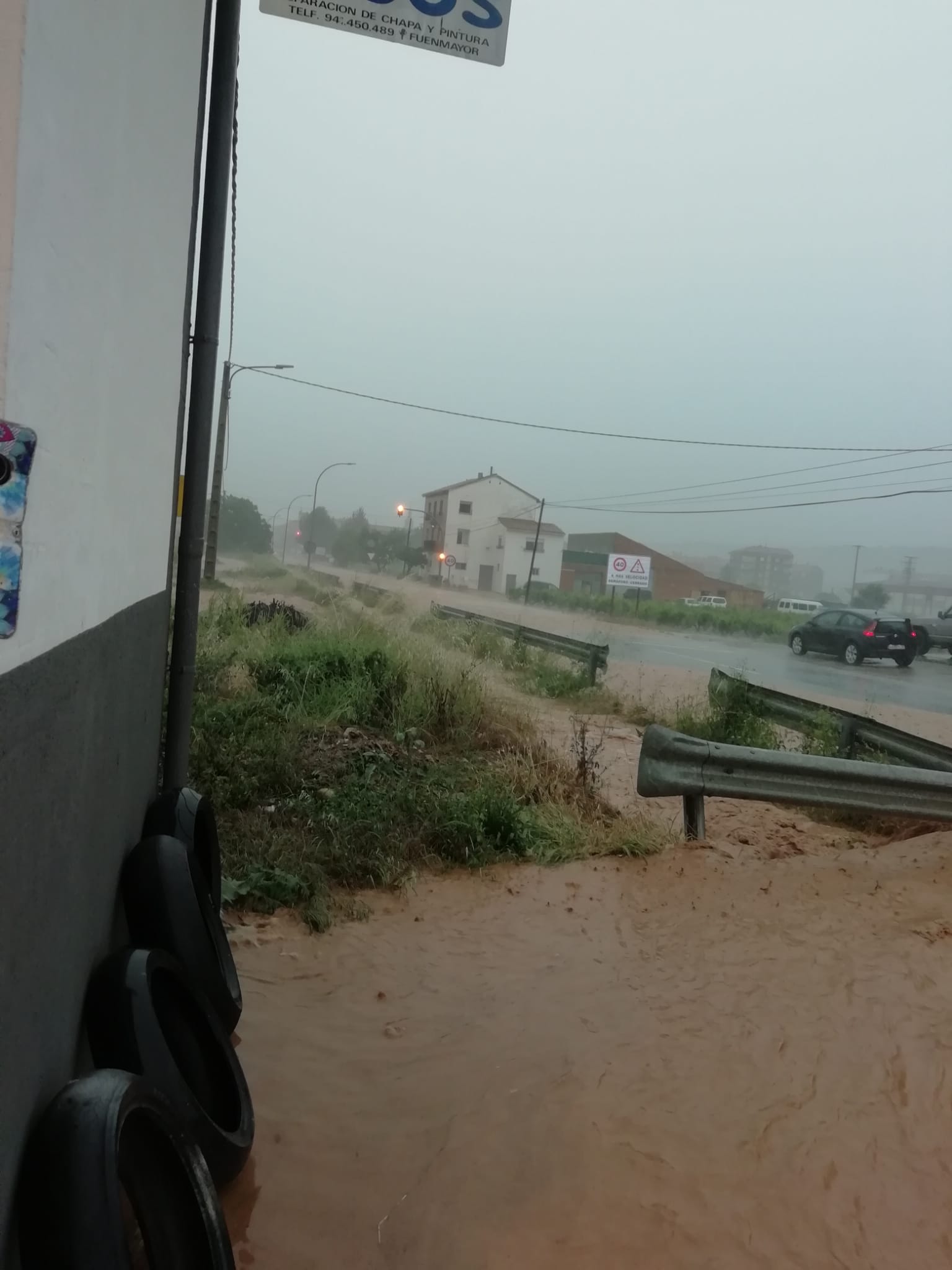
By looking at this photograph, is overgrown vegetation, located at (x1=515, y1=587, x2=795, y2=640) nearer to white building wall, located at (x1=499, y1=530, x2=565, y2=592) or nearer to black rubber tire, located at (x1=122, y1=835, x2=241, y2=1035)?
white building wall, located at (x1=499, y1=530, x2=565, y2=592)

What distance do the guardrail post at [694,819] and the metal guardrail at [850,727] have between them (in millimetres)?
1633

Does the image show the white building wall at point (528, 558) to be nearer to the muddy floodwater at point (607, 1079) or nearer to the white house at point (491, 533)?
the white house at point (491, 533)

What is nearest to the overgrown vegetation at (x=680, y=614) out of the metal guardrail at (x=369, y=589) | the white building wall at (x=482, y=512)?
the white building wall at (x=482, y=512)

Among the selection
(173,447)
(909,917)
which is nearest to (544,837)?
(909,917)

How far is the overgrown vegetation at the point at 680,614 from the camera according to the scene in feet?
63.3

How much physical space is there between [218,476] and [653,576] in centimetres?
1030

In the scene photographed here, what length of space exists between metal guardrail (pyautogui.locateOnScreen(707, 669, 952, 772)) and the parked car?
876 centimetres

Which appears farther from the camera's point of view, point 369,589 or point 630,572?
→ point 630,572

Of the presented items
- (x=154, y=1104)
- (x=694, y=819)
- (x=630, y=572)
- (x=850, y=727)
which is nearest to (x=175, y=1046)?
(x=154, y=1104)

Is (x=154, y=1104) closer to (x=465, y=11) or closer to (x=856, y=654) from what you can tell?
(x=465, y=11)

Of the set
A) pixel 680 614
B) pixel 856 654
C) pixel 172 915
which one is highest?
pixel 680 614

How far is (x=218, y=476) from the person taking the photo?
39.8 ft

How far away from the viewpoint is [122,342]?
2236mm

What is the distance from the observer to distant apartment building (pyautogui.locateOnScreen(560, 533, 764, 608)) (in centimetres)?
1994
